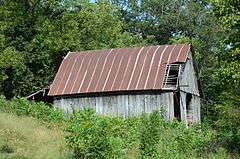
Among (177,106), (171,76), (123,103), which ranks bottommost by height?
(177,106)

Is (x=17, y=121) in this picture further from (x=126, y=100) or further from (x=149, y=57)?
(x=149, y=57)

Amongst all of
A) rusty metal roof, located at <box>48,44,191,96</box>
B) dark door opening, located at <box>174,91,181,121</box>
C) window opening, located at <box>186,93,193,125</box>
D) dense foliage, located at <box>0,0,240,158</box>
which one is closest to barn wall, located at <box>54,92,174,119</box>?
rusty metal roof, located at <box>48,44,191,96</box>

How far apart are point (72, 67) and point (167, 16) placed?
25.4 meters

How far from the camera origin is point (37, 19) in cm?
4656

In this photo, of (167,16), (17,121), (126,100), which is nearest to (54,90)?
(126,100)

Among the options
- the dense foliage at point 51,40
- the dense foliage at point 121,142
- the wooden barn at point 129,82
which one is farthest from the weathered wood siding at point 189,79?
the dense foliage at point 121,142

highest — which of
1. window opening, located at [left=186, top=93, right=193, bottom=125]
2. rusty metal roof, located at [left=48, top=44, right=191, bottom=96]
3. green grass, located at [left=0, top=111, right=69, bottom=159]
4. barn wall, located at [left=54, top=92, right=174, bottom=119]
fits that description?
rusty metal roof, located at [left=48, top=44, right=191, bottom=96]

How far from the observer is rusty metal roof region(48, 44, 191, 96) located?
35.2 m

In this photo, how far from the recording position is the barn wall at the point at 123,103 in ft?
114

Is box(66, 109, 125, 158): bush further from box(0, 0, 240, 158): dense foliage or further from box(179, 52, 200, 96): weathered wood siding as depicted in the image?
box(179, 52, 200, 96): weathered wood siding

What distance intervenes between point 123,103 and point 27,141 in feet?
48.5

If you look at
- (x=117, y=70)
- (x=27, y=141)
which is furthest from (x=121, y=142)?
(x=117, y=70)

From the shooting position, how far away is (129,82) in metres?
35.3

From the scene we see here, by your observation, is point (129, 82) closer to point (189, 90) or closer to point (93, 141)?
point (189, 90)
